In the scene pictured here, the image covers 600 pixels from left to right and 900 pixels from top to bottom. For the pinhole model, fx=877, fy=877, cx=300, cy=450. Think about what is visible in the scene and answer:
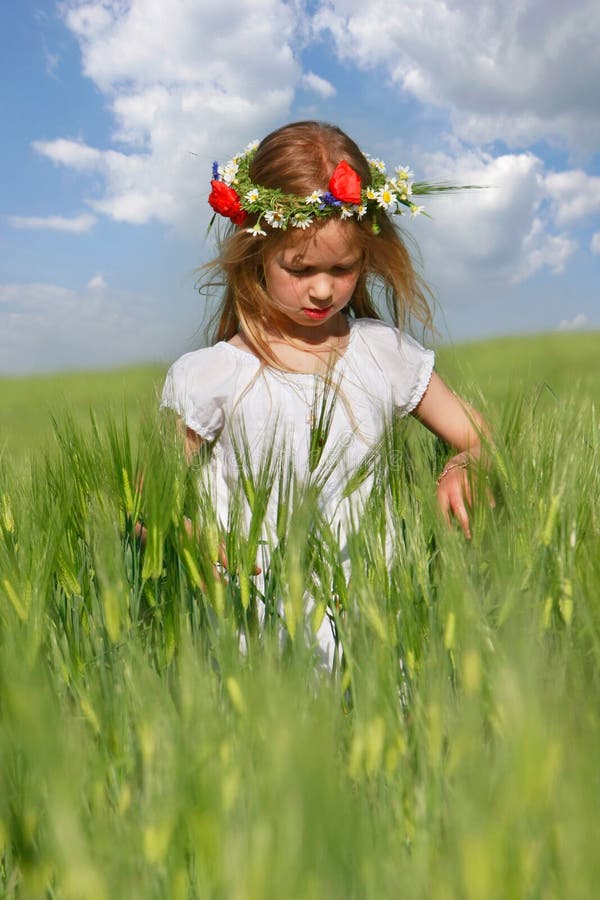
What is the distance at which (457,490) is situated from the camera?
1531 mm

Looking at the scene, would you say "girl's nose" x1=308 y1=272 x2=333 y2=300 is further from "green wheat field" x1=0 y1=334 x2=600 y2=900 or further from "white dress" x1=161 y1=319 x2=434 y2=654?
"green wheat field" x1=0 y1=334 x2=600 y2=900

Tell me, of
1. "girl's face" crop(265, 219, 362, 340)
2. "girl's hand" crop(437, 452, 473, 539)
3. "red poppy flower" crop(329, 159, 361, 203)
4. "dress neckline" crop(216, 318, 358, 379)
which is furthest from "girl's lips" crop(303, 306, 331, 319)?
"girl's hand" crop(437, 452, 473, 539)

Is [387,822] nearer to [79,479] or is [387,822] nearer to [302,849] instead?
[302,849]

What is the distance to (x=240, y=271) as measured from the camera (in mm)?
1877

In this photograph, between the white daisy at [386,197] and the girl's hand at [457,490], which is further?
the white daisy at [386,197]

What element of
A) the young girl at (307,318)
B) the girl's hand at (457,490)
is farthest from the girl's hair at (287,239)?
the girl's hand at (457,490)

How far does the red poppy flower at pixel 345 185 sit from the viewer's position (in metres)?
1.73

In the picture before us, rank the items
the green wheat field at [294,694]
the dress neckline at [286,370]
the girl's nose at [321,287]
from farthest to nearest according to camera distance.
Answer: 1. the dress neckline at [286,370]
2. the girl's nose at [321,287]
3. the green wheat field at [294,694]

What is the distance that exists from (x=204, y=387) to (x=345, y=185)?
0.49 meters

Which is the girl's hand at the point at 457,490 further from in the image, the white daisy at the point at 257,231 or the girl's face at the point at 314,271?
the white daisy at the point at 257,231

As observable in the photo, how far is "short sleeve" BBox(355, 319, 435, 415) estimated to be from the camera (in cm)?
189

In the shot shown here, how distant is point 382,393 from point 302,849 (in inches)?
55.8

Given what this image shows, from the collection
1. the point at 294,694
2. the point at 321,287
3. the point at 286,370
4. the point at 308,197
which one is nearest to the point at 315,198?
the point at 308,197

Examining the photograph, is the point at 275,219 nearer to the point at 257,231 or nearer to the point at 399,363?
the point at 257,231
